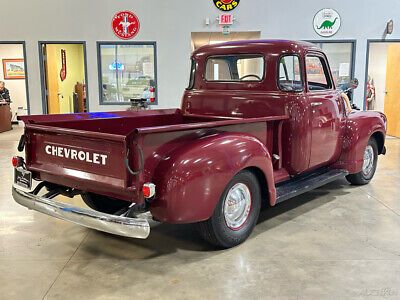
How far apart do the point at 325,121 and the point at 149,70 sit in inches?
262

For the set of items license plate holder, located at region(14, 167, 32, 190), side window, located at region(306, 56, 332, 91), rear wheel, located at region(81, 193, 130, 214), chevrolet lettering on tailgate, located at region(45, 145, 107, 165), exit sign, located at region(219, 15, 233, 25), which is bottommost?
rear wheel, located at region(81, 193, 130, 214)

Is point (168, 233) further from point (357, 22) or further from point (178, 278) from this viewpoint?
point (357, 22)

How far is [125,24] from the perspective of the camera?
32.0 feet

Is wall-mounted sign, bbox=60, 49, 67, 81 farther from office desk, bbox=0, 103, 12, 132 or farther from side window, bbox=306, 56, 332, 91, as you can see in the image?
side window, bbox=306, 56, 332, 91

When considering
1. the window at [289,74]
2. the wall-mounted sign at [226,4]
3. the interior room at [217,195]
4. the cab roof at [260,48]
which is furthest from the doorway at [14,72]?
the window at [289,74]

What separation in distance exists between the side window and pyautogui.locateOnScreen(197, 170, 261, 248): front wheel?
1.68 meters

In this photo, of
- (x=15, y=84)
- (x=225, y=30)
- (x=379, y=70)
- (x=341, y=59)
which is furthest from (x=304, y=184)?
(x=15, y=84)

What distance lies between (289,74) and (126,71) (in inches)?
258

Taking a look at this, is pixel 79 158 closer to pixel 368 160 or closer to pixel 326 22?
pixel 368 160

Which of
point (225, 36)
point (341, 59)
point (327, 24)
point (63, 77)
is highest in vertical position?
point (327, 24)

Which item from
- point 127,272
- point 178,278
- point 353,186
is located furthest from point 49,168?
point 353,186

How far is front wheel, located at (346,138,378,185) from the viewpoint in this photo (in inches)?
208

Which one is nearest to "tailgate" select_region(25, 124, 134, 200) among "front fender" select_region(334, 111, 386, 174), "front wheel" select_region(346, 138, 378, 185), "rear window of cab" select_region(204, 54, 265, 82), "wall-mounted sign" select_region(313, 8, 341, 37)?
"rear window of cab" select_region(204, 54, 265, 82)

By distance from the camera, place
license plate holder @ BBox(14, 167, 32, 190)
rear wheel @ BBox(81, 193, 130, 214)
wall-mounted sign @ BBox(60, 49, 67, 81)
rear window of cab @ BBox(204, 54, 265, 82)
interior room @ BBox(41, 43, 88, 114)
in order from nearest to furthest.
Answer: license plate holder @ BBox(14, 167, 32, 190) < rear wheel @ BBox(81, 193, 130, 214) < rear window of cab @ BBox(204, 54, 265, 82) < interior room @ BBox(41, 43, 88, 114) < wall-mounted sign @ BBox(60, 49, 67, 81)
